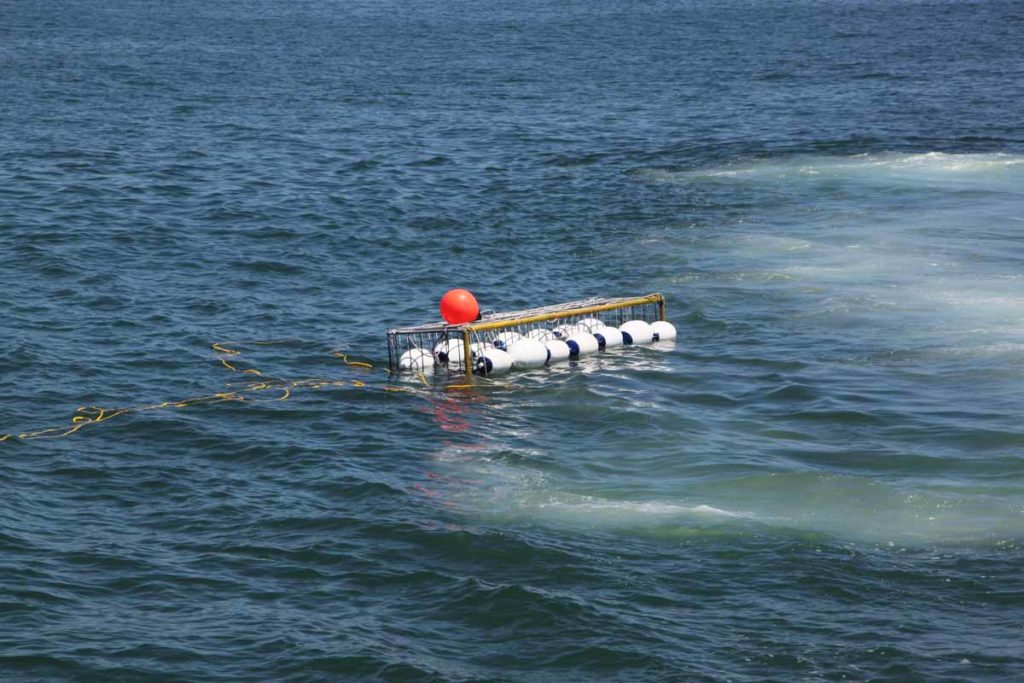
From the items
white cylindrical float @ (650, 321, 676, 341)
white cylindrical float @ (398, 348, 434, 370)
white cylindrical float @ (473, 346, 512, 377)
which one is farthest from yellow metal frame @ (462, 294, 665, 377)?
white cylindrical float @ (398, 348, 434, 370)

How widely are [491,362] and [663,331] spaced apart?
5042 millimetres

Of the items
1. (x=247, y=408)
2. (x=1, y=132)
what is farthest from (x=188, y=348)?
(x=1, y=132)

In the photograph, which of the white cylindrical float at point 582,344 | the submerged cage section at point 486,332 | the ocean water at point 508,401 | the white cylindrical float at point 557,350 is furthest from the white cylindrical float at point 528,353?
the white cylindrical float at point 582,344

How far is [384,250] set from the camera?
41.4 meters

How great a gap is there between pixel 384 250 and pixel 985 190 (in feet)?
71.3

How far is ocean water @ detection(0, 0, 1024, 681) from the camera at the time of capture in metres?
19.7

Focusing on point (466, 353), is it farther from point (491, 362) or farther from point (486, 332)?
point (486, 332)

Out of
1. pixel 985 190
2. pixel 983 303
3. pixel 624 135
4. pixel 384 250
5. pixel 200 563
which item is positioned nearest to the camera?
pixel 200 563

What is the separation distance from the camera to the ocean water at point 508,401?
1969cm

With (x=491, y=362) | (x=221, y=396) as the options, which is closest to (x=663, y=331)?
(x=491, y=362)

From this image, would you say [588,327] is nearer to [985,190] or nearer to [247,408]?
[247,408]

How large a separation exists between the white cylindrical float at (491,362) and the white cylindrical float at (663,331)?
4.32 meters

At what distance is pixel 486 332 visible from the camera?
3125 centimetres

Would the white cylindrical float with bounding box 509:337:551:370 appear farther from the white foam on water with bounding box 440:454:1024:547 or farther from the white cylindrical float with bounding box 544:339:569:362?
the white foam on water with bounding box 440:454:1024:547
